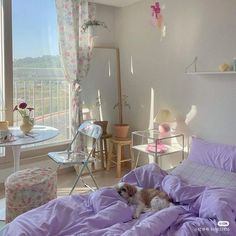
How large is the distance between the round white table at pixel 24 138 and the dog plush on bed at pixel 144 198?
92 cm

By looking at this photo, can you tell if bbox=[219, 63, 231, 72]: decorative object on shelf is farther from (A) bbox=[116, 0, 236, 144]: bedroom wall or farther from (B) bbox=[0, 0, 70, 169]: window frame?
(B) bbox=[0, 0, 70, 169]: window frame

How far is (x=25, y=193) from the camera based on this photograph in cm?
227

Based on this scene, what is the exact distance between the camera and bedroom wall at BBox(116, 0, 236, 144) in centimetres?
283

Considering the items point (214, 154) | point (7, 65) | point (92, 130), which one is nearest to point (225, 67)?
point (214, 154)

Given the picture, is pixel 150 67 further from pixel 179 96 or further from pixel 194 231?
pixel 194 231

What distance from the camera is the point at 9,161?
11.1 feet

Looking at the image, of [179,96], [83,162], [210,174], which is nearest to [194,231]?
[210,174]

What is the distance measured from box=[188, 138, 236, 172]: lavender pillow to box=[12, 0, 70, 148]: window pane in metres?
1.87

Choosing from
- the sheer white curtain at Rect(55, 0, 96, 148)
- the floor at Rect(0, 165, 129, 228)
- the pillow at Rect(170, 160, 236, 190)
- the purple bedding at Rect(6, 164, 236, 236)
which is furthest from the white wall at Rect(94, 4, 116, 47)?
the purple bedding at Rect(6, 164, 236, 236)

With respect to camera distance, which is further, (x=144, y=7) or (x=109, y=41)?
(x=109, y=41)

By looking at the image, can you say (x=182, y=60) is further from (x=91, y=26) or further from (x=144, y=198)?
(x=144, y=198)

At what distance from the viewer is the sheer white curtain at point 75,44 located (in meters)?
3.54

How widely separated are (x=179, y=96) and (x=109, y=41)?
1476 mm

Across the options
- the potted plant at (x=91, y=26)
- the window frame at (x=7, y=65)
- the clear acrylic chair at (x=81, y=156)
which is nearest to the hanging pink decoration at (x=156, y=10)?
the potted plant at (x=91, y=26)
